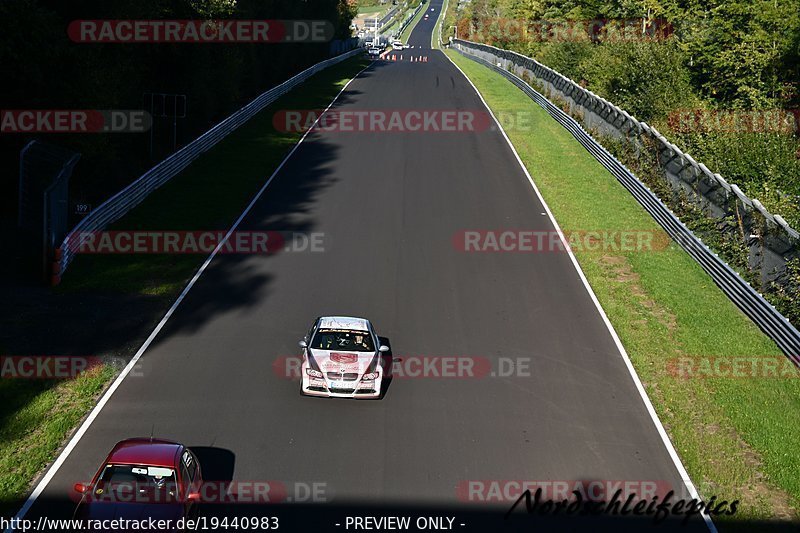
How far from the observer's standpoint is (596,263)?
998 inches

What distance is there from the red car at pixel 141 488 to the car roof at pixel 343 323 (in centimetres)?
540

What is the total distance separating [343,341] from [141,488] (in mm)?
5916

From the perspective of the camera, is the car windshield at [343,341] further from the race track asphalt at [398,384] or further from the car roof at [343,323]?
the race track asphalt at [398,384]

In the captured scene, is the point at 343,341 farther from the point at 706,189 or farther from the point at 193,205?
the point at 706,189

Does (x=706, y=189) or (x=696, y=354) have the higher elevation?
(x=706, y=189)

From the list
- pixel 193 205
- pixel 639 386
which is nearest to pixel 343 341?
pixel 639 386

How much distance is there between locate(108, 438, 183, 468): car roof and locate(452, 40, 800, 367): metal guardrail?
46.5ft

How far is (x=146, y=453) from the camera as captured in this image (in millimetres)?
12219

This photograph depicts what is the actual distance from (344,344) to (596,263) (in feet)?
36.9

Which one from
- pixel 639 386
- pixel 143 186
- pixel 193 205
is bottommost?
pixel 639 386

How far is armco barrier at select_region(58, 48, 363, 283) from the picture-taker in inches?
911

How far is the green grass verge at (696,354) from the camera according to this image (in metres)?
14.8

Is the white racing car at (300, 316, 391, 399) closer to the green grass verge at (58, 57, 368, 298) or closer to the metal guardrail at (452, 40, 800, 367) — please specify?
the green grass verge at (58, 57, 368, 298)

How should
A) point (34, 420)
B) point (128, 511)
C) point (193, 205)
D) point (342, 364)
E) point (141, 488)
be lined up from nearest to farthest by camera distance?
point (128, 511) < point (141, 488) < point (34, 420) < point (342, 364) < point (193, 205)
